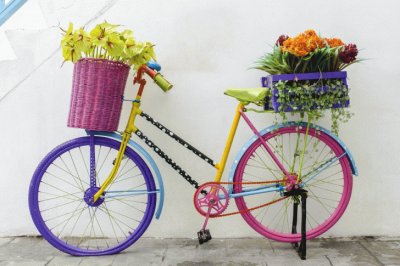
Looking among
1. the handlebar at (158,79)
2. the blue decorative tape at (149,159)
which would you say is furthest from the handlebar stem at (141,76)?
the blue decorative tape at (149,159)

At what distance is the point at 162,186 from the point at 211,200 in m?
0.44

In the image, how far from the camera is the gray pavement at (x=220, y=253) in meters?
4.45

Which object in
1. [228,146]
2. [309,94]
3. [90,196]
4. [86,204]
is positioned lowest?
[86,204]

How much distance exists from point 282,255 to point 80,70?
219 centimetres

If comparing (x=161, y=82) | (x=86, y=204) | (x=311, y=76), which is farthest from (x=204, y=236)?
(x=311, y=76)

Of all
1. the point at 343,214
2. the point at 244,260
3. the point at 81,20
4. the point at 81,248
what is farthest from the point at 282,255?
the point at 81,20

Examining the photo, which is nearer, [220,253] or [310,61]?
[310,61]

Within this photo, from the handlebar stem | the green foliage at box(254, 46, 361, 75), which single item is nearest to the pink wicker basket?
the handlebar stem

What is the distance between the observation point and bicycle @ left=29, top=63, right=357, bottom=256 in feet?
15.0

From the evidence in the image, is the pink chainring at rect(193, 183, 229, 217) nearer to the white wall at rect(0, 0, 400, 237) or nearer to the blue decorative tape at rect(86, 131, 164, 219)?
the blue decorative tape at rect(86, 131, 164, 219)

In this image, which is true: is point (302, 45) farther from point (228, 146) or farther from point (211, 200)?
point (211, 200)

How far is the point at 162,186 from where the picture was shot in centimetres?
468

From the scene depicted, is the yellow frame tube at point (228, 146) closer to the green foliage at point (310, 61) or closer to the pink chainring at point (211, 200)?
the pink chainring at point (211, 200)

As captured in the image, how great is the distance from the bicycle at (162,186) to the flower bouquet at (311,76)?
0.65 ft
